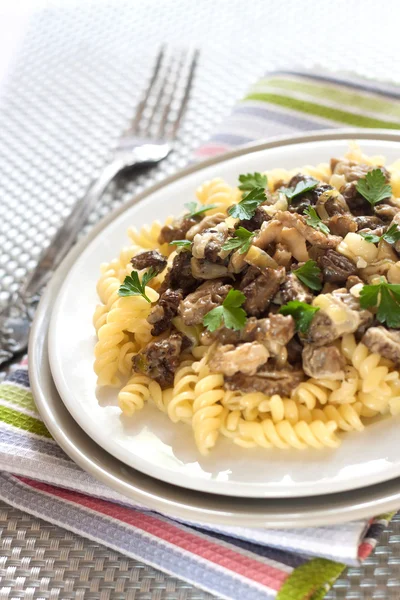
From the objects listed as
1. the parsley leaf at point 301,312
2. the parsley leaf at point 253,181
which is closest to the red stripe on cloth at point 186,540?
the parsley leaf at point 301,312

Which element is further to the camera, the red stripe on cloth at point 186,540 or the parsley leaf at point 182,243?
the parsley leaf at point 182,243

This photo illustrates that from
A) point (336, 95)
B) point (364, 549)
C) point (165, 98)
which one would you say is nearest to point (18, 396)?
point (364, 549)

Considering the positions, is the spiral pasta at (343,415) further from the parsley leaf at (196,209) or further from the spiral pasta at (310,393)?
the parsley leaf at (196,209)

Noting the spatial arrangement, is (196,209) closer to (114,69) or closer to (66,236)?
(66,236)

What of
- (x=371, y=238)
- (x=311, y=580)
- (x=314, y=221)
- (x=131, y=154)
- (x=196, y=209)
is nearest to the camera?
(x=311, y=580)

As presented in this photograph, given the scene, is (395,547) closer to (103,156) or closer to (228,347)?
(228,347)

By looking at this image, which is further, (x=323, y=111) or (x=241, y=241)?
(x=323, y=111)

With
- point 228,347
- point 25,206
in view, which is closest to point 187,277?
point 228,347
